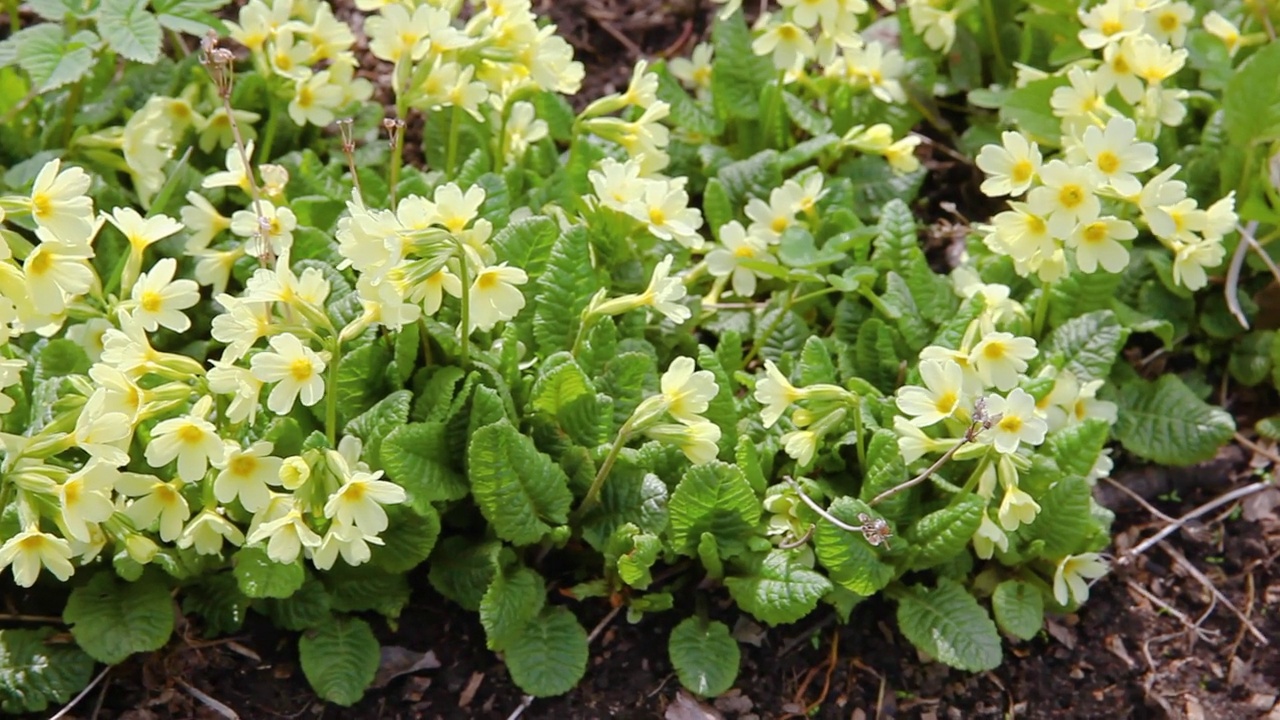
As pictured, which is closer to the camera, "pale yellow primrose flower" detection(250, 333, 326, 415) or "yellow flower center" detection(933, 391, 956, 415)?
"pale yellow primrose flower" detection(250, 333, 326, 415)

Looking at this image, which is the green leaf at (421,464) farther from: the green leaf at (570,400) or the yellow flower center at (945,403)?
the yellow flower center at (945,403)

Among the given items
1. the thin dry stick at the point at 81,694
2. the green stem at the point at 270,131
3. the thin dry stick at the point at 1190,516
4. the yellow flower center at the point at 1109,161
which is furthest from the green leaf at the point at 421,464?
the thin dry stick at the point at 1190,516

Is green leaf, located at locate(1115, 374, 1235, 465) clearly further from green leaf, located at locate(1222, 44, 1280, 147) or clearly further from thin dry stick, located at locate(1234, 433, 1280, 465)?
green leaf, located at locate(1222, 44, 1280, 147)

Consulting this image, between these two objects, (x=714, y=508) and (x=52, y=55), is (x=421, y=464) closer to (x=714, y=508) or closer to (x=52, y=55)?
(x=714, y=508)

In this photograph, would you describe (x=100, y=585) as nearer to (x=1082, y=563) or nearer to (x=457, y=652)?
(x=457, y=652)

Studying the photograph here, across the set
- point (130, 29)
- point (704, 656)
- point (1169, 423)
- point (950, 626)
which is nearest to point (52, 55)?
point (130, 29)

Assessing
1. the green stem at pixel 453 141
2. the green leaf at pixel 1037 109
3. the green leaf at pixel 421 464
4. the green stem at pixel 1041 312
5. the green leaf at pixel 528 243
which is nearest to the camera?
the green leaf at pixel 421 464

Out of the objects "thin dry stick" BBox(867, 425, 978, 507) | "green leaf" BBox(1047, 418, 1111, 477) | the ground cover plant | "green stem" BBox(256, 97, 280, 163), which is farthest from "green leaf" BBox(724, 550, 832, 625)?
"green stem" BBox(256, 97, 280, 163)
